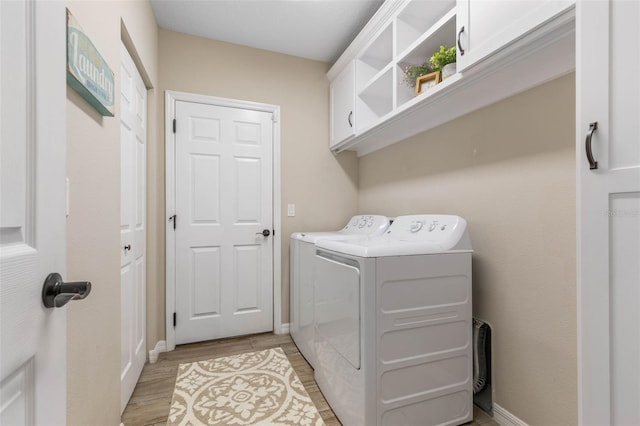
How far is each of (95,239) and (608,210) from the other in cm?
165

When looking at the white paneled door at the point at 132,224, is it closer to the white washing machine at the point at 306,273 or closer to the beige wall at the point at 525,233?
the white washing machine at the point at 306,273

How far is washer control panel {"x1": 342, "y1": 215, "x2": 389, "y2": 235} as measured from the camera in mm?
2236

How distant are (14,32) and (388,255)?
1285 mm

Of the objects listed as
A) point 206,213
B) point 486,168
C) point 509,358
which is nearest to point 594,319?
point 509,358

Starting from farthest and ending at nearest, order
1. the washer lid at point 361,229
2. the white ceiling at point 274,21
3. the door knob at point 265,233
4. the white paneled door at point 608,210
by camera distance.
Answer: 1. the door knob at point 265,233
2. the washer lid at point 361,229
3. the white ceiling at point 274,21
4. the white paneled door at point 608,210

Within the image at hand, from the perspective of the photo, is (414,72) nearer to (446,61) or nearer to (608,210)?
(446,61)

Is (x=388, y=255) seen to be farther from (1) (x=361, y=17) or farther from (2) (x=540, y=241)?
(1) (x=361, y=17)

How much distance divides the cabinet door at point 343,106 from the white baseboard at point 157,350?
227cm

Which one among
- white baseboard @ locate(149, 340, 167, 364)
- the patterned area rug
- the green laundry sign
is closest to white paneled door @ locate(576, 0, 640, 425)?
the patterned area rug

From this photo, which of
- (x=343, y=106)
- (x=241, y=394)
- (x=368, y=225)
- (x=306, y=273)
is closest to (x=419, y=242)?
(x=368, y=225)

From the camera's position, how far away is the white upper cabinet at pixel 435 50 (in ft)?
3.52

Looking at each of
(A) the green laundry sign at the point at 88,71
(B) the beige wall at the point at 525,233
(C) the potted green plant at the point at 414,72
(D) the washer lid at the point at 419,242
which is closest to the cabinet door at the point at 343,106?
(C) the potted green plant at the point at 414,72

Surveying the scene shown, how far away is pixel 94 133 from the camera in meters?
1.10

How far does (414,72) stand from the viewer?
5.72 feet
